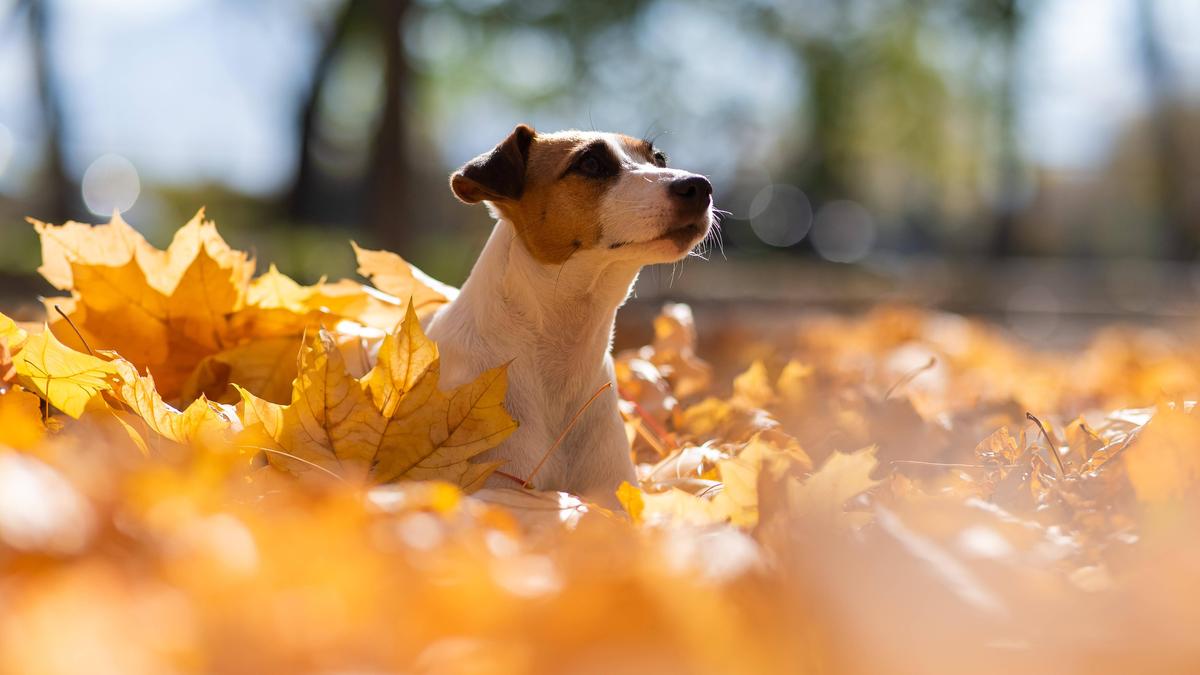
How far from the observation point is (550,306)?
2.07 metres

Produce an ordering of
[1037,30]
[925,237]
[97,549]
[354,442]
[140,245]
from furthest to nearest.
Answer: [925,237]
[1037,30]
[140,245]
[354,442]
[97,549]

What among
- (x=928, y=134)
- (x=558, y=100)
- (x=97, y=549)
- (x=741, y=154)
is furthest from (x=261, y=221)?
(x=97, y=549)

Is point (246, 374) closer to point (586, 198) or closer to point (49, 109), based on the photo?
point (586, 198)

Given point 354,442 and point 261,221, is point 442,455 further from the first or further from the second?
point 261,221

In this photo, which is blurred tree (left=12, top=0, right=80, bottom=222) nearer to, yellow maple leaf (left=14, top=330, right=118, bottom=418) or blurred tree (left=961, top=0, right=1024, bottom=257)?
yellow maple leaf (left=14, top=330, right=118, bottom=418)

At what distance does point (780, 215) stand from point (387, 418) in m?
18.1

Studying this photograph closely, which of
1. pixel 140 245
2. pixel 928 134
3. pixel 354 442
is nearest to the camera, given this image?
pixel 354 442

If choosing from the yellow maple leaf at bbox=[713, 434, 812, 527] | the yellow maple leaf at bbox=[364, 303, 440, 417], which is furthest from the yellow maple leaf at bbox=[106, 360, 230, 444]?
the yellow maple leaf at bbox=[713, 434, 812, 527]

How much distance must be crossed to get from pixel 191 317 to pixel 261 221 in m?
14.0

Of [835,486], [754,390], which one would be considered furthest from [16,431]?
[754,390]

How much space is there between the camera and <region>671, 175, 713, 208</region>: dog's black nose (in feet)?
6.90

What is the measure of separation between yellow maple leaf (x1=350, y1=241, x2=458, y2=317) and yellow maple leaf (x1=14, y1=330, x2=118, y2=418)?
634mm

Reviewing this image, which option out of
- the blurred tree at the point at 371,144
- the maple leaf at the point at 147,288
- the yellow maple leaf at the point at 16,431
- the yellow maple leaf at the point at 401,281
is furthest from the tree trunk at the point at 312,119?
the yellow maple leaf at the point at 16,431

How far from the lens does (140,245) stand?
2.00 m
